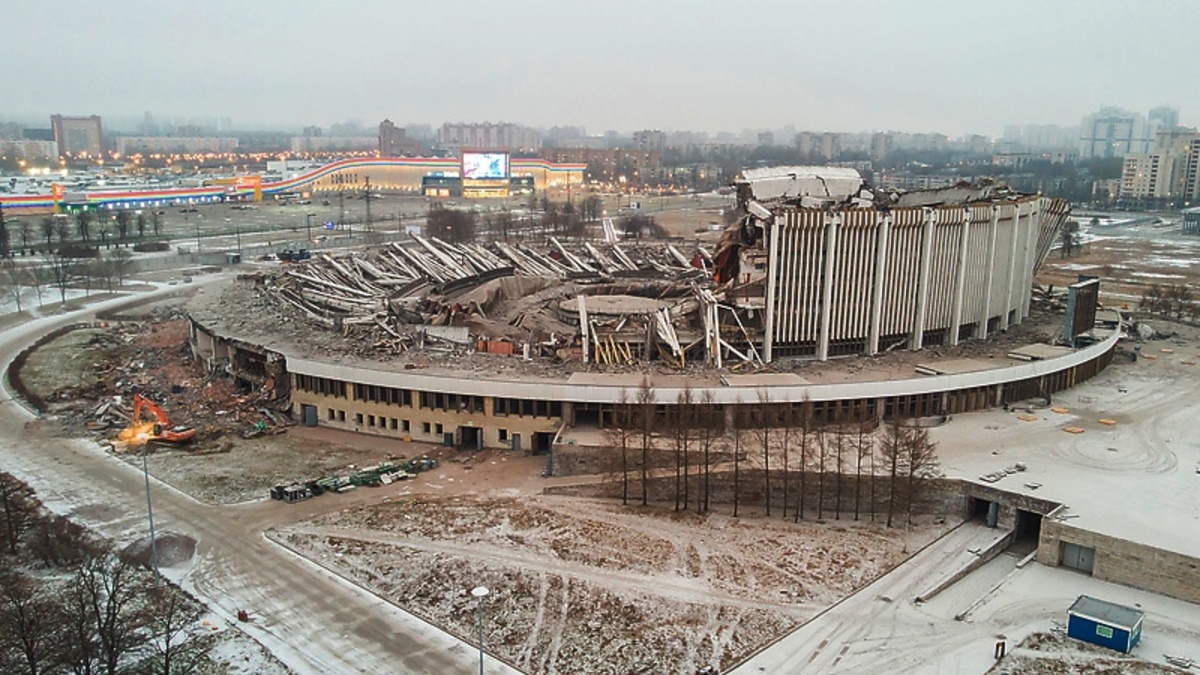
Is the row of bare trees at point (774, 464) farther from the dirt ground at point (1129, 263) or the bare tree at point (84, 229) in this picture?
the bare tree at point (84, 229)

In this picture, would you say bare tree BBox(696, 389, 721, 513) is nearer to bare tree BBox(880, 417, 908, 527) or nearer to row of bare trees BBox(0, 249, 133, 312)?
bare tree BBox(880, 417, 908, 527)

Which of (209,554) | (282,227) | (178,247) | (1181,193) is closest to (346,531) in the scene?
(209,554)

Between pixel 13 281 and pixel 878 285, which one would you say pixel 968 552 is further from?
pixel 13 281

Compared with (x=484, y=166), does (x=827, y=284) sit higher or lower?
lower

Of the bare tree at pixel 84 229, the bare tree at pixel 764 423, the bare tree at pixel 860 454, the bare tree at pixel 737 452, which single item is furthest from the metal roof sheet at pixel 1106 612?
the bare tree at pixel 84 229

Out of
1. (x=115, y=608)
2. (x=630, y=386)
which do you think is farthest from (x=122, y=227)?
(x=115, y=608)

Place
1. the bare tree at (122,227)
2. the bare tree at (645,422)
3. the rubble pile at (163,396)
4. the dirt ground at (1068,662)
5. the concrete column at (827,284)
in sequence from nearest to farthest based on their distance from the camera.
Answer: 1. the dirt ground at (1068,662)
2. the bare tree at (645,422)
3. the concrete column at (827,284)
4. the rubble pile at (163,396)
5. the bare tree at (122,227)

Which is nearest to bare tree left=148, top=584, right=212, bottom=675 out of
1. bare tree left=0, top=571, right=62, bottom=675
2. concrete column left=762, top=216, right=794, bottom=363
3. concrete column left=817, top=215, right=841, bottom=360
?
bare tree left=0, top=571, right=62, bottom=675
